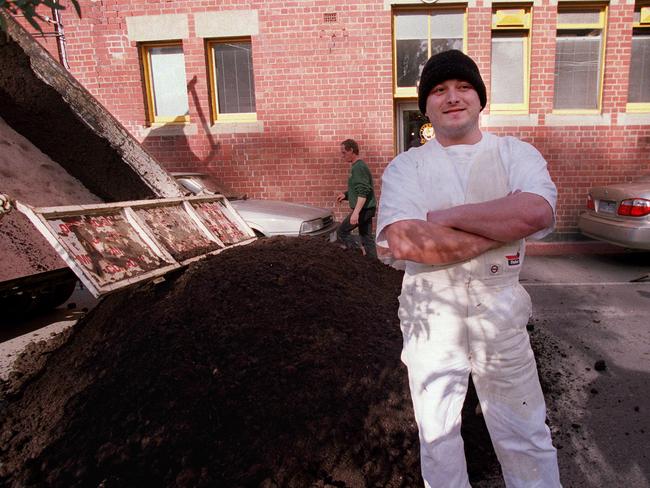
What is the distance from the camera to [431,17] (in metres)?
8.62

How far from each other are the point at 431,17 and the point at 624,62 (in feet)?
12.4

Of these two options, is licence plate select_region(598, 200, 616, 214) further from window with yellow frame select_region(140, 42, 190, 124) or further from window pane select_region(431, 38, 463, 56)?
window with yellow frame select_region(140, 42, 190, 124)

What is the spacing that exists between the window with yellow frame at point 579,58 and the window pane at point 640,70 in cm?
82

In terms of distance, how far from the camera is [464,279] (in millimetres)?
1755

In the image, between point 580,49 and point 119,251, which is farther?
point 580,49

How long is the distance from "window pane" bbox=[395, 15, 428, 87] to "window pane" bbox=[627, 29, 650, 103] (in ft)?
13.9

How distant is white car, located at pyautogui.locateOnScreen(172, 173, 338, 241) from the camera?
612cm

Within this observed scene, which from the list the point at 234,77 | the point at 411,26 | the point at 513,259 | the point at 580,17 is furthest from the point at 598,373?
the point at 234,77

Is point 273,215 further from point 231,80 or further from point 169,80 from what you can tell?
point 169,80

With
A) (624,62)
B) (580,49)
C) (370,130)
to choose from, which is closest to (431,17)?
(370,130)

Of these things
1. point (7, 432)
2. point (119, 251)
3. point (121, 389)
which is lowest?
point (7, 432)

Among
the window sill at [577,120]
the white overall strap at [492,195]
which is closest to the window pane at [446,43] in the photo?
the window sill at [577,120]

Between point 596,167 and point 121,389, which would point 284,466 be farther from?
point 596,167

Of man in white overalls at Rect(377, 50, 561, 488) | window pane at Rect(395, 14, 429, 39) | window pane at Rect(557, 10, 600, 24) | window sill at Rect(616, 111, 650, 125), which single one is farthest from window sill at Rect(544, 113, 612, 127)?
man in white overalls at Rect(377, 50, 561, 488)
